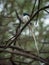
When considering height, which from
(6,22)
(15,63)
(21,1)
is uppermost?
(21,1)

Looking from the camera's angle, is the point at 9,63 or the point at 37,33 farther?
the point at 37,33

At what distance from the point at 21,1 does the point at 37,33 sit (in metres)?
0.31

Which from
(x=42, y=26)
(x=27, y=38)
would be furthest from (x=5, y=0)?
(x=27, y=38)

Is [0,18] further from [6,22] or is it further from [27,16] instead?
[27,16]

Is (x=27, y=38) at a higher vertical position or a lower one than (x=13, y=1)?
lower

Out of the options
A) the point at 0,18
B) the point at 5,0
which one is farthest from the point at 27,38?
the point at 5,0

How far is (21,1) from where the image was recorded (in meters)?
1.66

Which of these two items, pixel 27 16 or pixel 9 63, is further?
pixel 9 63

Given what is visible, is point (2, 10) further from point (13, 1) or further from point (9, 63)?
point (9, 63)

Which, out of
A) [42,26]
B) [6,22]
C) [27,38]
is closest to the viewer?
[27,38]

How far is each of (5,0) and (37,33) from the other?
0.35 metres

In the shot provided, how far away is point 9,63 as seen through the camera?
896 mm

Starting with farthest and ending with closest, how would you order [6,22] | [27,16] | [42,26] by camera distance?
[42,26]
[6,22]
[27,16]

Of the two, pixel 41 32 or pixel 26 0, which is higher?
pixel 26 0
